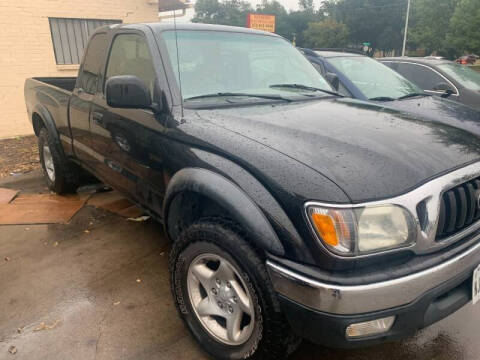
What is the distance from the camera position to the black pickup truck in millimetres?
1663

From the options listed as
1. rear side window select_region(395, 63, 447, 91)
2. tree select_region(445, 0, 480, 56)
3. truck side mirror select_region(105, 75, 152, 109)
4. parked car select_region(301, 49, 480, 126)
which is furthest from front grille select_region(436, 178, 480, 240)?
tree select_region(445, 0, 480, 56)

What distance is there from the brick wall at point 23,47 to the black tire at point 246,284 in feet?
23.8

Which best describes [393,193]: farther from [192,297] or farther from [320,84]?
[320,84]

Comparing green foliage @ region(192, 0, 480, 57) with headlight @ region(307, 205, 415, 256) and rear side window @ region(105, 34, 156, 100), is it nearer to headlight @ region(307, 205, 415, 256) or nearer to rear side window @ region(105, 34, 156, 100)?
rear side window @ region(105, 34, 156, 100)

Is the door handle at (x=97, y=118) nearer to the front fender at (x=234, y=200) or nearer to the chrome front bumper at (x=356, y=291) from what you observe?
the front fender at (x=234, y=200)

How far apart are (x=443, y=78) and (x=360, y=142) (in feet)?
17.4

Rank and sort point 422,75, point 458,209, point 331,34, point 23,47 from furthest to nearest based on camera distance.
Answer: point 331,34 < point 23,47 < point 422,75 < point 458,209

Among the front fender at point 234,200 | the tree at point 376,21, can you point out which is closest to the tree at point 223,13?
the tree at point 376,21

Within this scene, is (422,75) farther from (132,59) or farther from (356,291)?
(356,291)

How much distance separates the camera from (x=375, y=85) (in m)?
5.29

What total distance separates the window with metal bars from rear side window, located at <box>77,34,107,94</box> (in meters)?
5.14

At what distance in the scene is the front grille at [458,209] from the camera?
1812 mm

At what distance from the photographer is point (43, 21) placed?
7.95 meters

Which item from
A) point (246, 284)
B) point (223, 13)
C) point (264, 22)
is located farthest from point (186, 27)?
point (223, 13)
